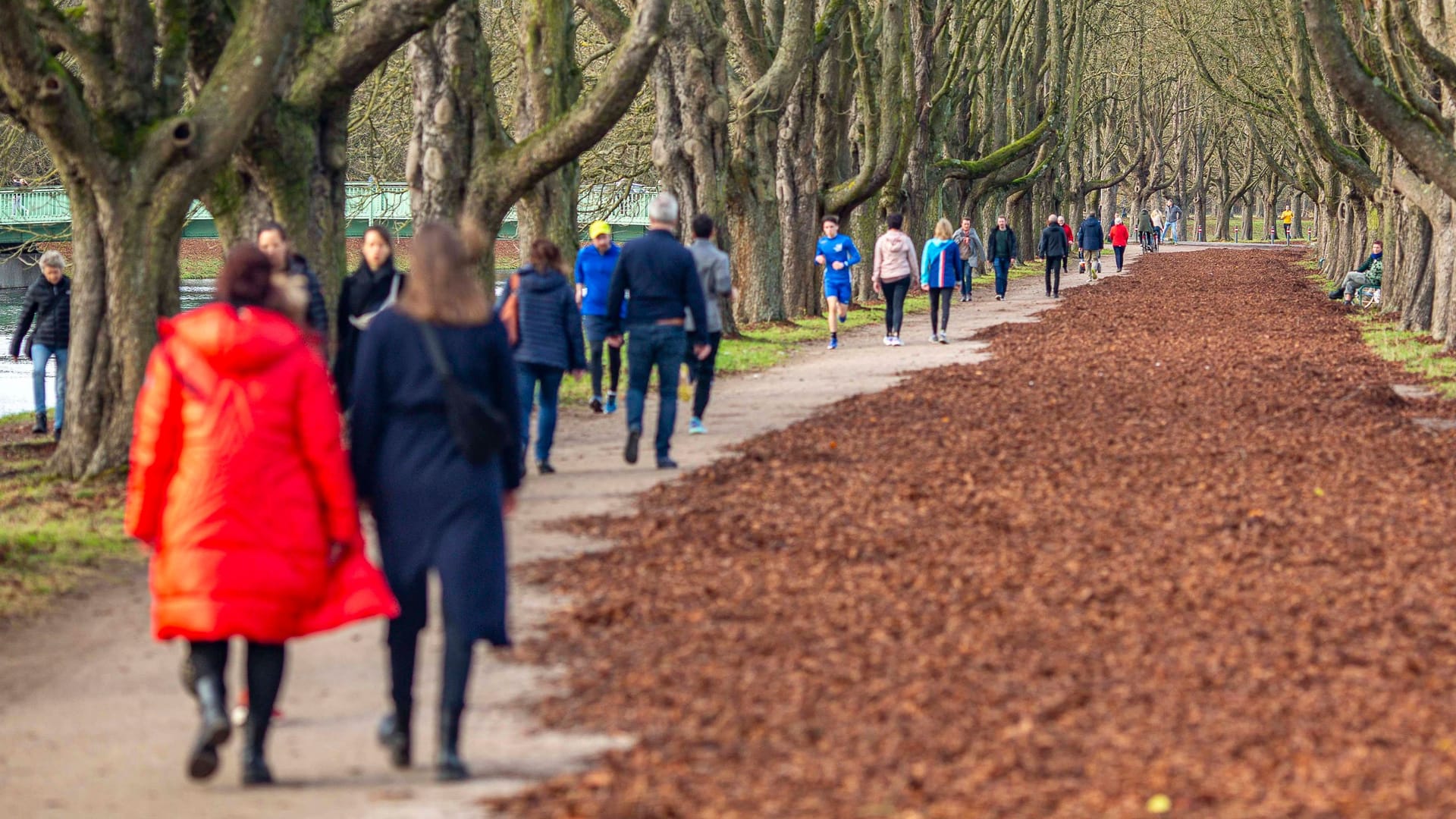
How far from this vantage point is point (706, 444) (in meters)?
13.7

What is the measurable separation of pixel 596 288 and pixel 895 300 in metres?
8.33

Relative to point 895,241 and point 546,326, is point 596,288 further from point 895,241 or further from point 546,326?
point 895,241

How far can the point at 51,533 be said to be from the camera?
9859 mm

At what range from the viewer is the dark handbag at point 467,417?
541 cm

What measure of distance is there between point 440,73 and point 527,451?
499cm

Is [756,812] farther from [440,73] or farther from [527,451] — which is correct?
[440,73]

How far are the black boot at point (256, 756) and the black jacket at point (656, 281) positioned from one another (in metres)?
6.71

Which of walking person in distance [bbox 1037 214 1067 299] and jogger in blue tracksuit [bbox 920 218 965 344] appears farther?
walking person in distance [bbox 1037 214 1067 299]

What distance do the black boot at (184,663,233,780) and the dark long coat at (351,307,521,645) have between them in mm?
609

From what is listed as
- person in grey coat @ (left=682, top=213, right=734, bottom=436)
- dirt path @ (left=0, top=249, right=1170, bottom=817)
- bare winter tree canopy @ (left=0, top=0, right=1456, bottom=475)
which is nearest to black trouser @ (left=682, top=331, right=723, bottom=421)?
person in grey coat @ (left=682, top=213, right=734, bottom=436)

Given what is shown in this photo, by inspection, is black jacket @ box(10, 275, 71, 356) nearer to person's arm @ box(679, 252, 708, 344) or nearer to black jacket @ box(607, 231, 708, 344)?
black jacket @ box(607, 231, 708, 344)

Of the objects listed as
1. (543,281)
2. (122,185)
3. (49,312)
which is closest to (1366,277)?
(49,312)

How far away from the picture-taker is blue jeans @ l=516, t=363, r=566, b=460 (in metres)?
Result: 11.8

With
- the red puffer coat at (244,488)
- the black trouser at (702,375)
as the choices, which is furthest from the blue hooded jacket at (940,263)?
the red puffer coat at (244,488)
